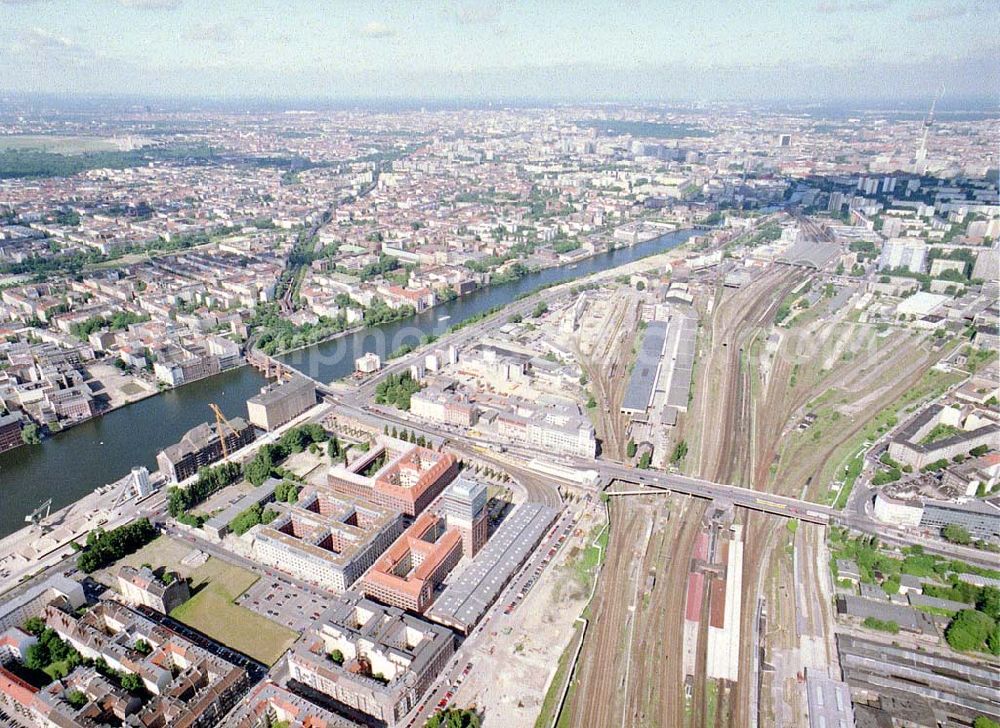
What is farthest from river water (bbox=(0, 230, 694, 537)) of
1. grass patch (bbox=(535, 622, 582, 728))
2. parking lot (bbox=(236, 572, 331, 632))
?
grass patch (bbox=(535, 622, 582, 728))

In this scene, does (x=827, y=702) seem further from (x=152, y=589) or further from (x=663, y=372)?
(x=663, y=372)

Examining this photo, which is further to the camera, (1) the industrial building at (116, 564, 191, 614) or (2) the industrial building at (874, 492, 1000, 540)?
(2) the industrial building at (874, 492, 1000, 540)

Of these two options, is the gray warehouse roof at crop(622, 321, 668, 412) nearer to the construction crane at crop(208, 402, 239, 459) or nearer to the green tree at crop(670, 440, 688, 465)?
the green tree at crop(670, 440, 688, 465)

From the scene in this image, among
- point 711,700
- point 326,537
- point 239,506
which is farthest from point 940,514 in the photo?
point 239,506

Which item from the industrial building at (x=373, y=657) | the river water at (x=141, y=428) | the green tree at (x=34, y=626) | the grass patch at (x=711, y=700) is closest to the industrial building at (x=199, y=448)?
the river water at (x=141, y=428)

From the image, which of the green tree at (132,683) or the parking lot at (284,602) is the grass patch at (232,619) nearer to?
the parking lot at (284,602)

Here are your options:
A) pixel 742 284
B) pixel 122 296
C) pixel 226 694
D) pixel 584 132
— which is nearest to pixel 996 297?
pixel 742 284

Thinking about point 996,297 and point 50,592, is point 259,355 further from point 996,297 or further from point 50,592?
point 996,297
